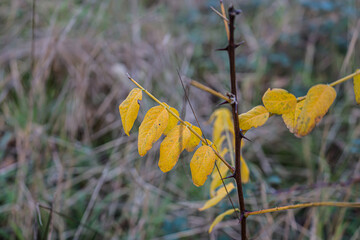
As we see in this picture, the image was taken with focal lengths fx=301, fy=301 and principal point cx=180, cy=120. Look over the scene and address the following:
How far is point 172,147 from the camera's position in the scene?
22.0 inches

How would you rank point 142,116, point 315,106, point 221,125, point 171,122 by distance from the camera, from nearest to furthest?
point 315,106 → point 171,122 → point 221,125 → point 142,116

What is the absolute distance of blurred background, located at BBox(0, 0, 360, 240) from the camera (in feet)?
4.41

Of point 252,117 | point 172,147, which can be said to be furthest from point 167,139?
point 252,117

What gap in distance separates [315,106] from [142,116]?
4.30ft

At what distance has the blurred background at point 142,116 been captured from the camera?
1344 mm

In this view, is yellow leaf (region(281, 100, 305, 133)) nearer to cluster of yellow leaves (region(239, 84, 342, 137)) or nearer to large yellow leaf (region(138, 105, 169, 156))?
cluster of yellow leaves (region(239, 84, 342, 137))

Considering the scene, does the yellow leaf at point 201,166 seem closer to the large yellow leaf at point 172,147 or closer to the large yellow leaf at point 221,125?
the large yellow leaf at point 172,147

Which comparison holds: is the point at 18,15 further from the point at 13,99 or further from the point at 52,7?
the point at 13,99

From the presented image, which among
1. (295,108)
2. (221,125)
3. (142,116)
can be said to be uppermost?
(295,108)

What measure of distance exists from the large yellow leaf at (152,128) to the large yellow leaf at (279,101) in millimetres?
188

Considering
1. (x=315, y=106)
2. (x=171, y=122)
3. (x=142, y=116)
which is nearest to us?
(x=315, y=106)

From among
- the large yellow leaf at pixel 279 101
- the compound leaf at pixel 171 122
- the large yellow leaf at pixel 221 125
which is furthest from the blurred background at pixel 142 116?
the large yellow leaf at pixel 279 101

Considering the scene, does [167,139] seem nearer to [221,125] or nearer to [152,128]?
[152,128]

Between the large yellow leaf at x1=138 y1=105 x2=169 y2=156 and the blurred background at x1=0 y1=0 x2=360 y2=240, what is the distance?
1.19 feet
